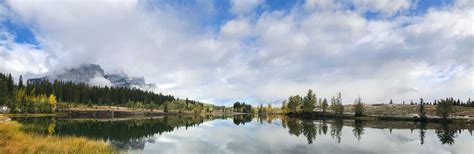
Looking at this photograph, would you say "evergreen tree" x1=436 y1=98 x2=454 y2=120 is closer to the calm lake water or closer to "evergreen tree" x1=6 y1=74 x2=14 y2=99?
the calm lake water

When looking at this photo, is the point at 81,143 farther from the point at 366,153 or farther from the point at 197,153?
the point at 366,153

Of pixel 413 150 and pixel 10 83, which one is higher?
pixel 10 83

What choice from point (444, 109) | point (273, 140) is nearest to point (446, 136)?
point (273, 140)

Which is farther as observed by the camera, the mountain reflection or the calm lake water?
the mountain reflection

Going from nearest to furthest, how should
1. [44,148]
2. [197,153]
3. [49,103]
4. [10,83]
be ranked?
[44,148]
[197,153]
[10,83]
[49,103]

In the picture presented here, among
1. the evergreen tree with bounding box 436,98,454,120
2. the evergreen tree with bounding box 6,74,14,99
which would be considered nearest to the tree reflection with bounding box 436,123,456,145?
the evergreen tree with bounding box 436,98,454,120

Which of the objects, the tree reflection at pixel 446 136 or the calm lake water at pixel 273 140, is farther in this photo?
the tree reflection at pixel 446 136

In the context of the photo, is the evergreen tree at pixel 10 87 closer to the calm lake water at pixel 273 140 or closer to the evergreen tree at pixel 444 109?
the calm lake water at pixel 273 140

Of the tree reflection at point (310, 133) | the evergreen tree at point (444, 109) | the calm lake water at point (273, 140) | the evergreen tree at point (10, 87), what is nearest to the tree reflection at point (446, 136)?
the calm lake water at point (273, 140)

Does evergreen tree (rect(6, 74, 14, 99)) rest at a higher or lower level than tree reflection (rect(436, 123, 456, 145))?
higher

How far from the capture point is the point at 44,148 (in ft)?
106

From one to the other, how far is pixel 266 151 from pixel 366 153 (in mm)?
13289

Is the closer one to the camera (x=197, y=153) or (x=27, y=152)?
(x=27, y=152)

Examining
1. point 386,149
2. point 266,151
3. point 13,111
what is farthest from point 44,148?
point 13,111
